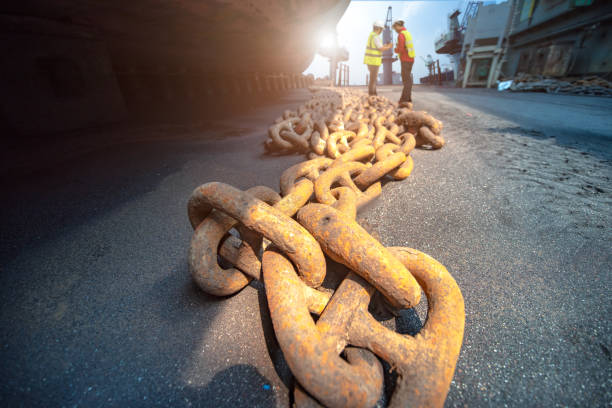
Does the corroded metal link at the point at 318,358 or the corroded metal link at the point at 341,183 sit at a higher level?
the corroded metal link at the point at 341,183

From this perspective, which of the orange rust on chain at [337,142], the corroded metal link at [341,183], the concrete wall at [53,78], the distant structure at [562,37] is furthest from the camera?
the distant structure at [562,37]

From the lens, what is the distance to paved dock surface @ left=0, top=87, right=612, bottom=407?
622mm

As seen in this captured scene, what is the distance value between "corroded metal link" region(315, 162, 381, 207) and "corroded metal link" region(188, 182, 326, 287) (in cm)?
35

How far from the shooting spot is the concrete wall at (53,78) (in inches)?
114

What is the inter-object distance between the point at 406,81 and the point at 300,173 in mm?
4354

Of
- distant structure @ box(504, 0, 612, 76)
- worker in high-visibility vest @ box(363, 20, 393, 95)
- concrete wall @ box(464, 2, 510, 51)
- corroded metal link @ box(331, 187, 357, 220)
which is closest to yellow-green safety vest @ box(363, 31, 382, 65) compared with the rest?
worker in high-visibility vest @ box(363, 20, 393, 95)

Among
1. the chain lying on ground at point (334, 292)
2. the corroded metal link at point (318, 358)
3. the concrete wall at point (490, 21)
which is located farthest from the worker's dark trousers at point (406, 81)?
the concrete wall at point (490, 21)

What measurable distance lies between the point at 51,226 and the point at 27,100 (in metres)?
3.21

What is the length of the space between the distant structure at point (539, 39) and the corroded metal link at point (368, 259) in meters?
16.4

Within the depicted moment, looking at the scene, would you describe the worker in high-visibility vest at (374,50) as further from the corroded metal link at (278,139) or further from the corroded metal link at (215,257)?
the corroded metal link at (215,257)

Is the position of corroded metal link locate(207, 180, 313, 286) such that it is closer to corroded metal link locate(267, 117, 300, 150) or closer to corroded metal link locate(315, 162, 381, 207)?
corroded metal link locate(315, 162, 381, 207)

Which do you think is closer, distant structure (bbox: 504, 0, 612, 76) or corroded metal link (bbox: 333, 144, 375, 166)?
corroded metal link (bbox: 333, 144, 375, 166)

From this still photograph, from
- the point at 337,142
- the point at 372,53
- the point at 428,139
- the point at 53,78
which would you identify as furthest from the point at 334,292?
the point at 372,53

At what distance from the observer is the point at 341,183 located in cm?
121
